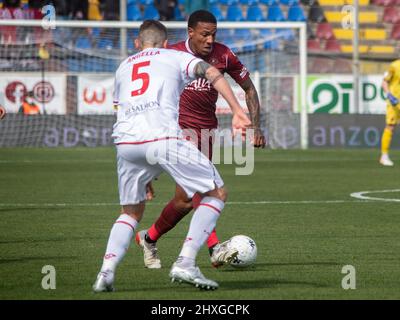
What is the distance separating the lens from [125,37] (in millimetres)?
27703

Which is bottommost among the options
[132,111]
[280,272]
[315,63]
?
[280,272]

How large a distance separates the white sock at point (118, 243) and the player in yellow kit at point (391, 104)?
1452cm

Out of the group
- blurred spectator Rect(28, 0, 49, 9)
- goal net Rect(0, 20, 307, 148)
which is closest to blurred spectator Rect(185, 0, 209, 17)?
goal net Rect(0, 20, 307, 148)

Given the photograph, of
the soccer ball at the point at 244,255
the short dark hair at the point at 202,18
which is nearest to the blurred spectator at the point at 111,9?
the short dark hair at the point at 202,18

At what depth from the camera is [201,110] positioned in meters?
10.1

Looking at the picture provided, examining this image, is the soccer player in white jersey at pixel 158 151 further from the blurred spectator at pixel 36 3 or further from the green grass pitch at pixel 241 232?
the blurred spectator at pixel 36 3

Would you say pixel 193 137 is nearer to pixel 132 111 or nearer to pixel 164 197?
pixel 132 111

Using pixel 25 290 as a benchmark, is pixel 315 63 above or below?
above

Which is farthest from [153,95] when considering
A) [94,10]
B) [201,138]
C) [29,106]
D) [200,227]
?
[94,10]

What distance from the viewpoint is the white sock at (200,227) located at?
7723 millimetres

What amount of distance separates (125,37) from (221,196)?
2021 centimetres

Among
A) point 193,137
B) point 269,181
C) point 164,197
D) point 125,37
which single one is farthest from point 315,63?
point 193,137

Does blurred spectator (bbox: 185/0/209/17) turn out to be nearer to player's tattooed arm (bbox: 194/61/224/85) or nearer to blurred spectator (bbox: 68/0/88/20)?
blurred spectator (bbox: 68/0/88/20)
